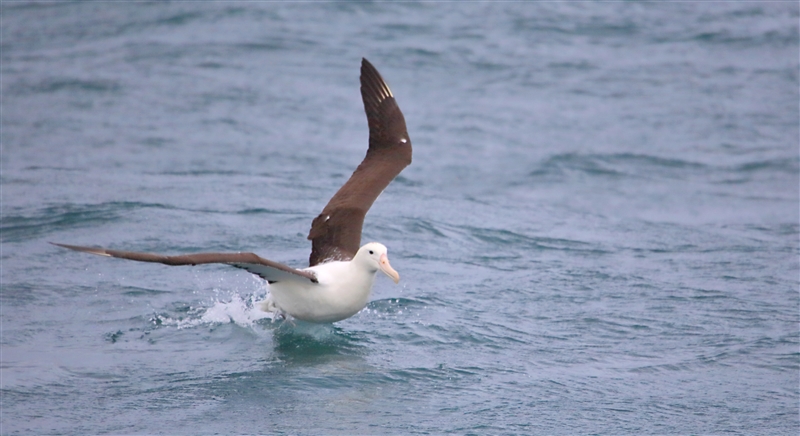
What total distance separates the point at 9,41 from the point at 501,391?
651 inches

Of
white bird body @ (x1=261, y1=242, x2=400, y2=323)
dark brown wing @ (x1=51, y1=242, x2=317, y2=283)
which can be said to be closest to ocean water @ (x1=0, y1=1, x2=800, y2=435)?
white bird body @ (x1=261, y1=242, x2=400, y2=323)

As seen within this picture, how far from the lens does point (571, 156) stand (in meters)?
15.8

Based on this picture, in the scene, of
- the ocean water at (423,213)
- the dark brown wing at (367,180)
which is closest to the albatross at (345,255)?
the dark brown wing at (367,180)

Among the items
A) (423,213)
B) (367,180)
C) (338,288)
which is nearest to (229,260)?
(338,288)

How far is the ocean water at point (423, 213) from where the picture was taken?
7.33 metres

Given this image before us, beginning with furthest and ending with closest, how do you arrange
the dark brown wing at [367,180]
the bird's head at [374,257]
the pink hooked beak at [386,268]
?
the dark brown wing at [367,180]
the bird's head at [374,257]
the pink hooked beak at [386,268]

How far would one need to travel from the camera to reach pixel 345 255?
8633mm

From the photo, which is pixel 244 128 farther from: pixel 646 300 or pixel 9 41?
pixel 646 300

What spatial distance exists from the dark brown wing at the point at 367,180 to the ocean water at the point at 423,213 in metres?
0.70

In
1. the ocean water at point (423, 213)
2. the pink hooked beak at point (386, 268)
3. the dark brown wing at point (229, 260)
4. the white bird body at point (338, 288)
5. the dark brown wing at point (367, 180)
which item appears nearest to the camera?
the dark brown wing at point (229, 260)

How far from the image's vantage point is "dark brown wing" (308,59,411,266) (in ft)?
28.9

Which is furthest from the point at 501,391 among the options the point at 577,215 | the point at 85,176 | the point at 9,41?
the point at 9,41

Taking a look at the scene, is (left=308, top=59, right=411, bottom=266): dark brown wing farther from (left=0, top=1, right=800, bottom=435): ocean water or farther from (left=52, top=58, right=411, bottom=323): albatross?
(left=0, top=1, right=800, bottom=435): ocean water

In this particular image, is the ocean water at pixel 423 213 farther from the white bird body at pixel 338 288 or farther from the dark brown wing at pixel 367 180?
the dark brown wing at pixel 367 180
